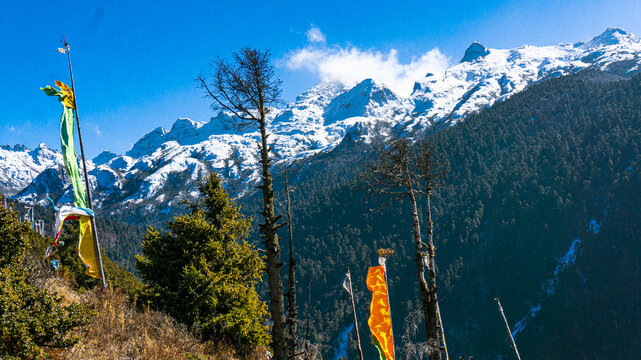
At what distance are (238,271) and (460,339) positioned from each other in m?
141

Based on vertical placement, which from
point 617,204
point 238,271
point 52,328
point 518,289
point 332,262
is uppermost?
point 52,328

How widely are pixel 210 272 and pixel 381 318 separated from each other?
26.4 feet

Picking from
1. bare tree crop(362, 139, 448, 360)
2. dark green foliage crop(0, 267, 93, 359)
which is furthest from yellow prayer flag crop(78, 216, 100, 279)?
bare tree crop(362, 139, 448, 360)

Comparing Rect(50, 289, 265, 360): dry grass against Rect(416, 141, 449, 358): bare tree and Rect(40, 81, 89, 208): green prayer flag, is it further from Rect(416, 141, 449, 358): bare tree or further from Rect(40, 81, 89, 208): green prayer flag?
Rect(416, 141, 449, 358): bare tree

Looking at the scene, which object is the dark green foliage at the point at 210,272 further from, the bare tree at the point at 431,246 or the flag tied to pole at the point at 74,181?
the bare tree at the point at 431,246

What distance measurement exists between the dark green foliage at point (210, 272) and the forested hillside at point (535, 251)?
120m

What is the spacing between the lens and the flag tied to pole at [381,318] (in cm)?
1384

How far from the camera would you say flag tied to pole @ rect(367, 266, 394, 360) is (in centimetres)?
1384

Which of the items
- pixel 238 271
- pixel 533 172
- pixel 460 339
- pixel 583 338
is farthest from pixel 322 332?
pixel 238 271

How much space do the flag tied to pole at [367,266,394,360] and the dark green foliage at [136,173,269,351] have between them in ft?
16.3

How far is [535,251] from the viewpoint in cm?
14562

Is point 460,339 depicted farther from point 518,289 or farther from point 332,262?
point 332,262

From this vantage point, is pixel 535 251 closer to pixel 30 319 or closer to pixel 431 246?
pixel 431 246

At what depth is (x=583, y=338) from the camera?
118 metres
